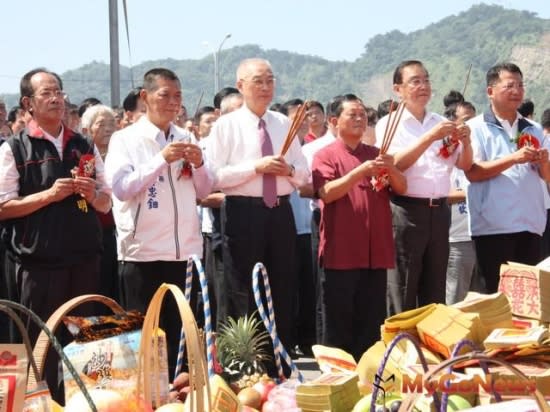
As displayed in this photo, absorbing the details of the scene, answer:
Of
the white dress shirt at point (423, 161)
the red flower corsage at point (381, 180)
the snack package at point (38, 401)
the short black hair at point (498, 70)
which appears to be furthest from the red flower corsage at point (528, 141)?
the snack package at point (38, 401)

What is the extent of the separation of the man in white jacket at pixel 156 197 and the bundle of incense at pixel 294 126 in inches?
23.8

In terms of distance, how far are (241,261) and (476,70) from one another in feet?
414

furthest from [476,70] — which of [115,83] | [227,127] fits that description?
[227,127]

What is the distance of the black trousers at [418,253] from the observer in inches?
282

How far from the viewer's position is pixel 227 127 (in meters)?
6.82

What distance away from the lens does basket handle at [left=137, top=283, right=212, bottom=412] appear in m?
3.22

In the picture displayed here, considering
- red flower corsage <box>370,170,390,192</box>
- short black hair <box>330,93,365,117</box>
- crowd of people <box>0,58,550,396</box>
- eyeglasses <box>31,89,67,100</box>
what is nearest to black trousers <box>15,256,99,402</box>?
crowd of people <box>0,58,550,396</box>

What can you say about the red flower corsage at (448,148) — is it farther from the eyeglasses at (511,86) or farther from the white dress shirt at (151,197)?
the white dress shirt at (151,197)

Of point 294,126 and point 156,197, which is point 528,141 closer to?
point 294,126

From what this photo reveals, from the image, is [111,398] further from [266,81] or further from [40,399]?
[266,81]

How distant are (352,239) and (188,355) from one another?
3.65 m

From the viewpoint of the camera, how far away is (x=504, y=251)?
283 inches

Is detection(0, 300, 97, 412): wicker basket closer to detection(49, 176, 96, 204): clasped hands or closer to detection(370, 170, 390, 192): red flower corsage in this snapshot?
detection(49, 176, 96, 204): clasped hands

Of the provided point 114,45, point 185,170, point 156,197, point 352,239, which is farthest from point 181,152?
point 114,45
